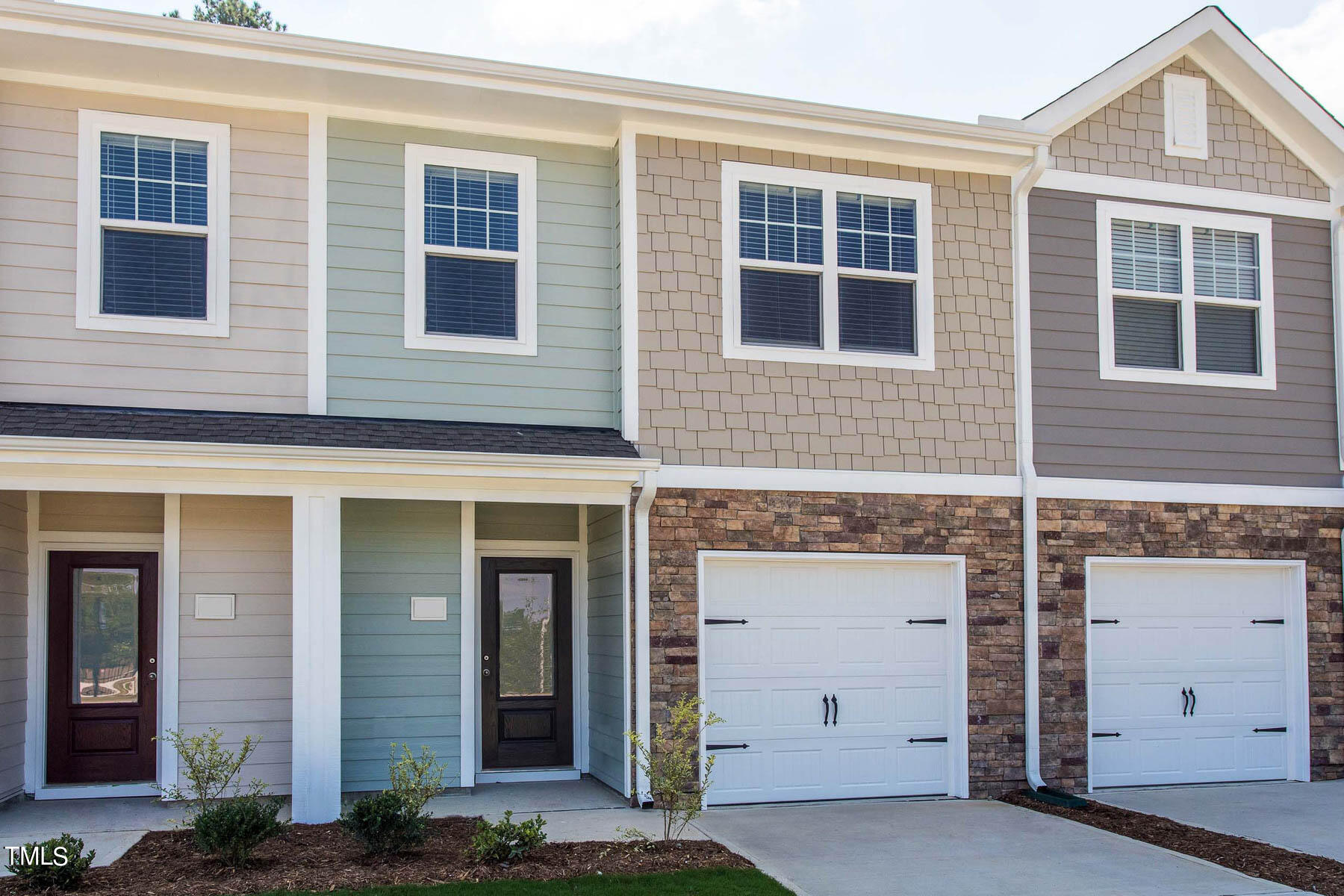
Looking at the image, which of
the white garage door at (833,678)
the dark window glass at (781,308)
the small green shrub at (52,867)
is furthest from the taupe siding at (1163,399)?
the small green shrub at (52,867)

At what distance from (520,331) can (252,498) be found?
2505 mm

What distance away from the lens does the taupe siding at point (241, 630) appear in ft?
30.7

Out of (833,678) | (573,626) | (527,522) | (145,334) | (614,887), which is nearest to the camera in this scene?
(614,887)

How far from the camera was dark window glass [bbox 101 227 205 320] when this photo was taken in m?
9.07

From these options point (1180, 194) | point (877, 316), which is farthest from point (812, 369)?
point (1180, 194)

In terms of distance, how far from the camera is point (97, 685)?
9.61m

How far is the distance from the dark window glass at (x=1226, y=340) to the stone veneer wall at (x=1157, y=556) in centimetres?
134

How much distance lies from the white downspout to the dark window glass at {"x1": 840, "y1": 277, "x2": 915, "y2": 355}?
227cm

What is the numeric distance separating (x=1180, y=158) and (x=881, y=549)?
191 inches

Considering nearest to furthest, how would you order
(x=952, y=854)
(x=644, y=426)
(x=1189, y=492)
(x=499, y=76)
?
(x=952, y=854)
(x=499, y=76)
(x=644, y=426)
(x=1189, y=492)

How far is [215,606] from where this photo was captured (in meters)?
9.39

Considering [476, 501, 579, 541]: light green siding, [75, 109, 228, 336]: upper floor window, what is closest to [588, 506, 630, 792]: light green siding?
[476, 501, 579, 541]: light green siding

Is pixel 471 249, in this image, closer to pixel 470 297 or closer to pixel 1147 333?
pixel 470 297

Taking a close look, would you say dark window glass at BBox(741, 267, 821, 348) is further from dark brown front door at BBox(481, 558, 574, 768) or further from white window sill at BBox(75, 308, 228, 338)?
white window sill at BBox(75, 308, 228, 338)
